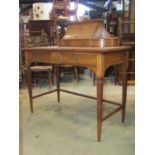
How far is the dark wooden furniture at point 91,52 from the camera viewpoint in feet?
6.83

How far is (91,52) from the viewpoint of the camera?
A: 6.85 feet

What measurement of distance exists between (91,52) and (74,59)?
24 centimetres

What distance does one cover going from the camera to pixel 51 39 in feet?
16.5

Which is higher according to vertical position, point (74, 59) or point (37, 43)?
point (37, 43)

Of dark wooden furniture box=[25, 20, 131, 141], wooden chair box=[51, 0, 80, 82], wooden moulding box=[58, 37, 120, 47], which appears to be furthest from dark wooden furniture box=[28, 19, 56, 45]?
wooden moulding box=[58, 37, 120, 47]

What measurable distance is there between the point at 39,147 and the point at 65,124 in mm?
573

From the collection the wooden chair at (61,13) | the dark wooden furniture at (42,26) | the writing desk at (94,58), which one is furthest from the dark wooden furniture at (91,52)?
the dark wooden furniture at (42,26)

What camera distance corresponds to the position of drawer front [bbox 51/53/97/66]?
2109 mm

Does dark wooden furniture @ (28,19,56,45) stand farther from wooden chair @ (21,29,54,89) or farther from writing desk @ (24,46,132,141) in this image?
writing desk @ (24,46,132,141)

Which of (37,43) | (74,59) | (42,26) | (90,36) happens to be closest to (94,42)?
(90,36)

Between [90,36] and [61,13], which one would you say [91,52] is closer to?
[90,36]
